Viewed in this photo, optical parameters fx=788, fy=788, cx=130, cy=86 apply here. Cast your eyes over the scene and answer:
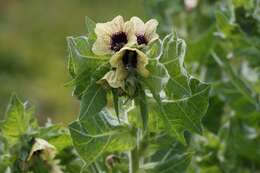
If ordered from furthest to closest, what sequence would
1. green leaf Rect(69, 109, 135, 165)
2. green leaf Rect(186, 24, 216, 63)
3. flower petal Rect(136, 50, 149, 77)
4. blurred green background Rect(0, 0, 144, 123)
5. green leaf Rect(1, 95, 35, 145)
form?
1. blurred green background Rect(0, 0, 144, 123)
2. green leaf Rect(186, 24, 216, 63)
3. green leaf Rect(1, 95, 35, 145)
4. green leaf Rect(69, 109, 135, 165)
5. flower petal Rect(136, 50, 149, 77)

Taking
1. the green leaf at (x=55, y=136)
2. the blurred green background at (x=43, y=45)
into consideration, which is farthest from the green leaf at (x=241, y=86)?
the blurred green background at (x=43, y=45)

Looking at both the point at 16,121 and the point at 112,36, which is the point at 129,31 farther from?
the point at 16,121

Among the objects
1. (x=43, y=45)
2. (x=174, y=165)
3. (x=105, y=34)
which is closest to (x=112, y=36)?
(x=105, y=34)

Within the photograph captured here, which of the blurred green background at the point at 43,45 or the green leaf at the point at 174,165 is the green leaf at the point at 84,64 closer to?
the green leaf at the point at 174,165

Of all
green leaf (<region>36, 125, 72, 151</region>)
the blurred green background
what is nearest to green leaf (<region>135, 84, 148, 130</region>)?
green leaf (<region>36, 125, 72, 151</region>)

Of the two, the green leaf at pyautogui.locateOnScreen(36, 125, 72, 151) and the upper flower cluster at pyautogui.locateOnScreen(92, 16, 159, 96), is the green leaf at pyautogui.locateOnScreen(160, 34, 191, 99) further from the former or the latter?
the green leaf at pyautogui.locateOnScreen(36, 125, 72, 151)

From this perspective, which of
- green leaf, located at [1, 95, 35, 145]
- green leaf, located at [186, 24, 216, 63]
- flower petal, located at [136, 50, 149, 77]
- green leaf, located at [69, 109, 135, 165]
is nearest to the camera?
flower petal, located at [136, 50, 149, 77]
